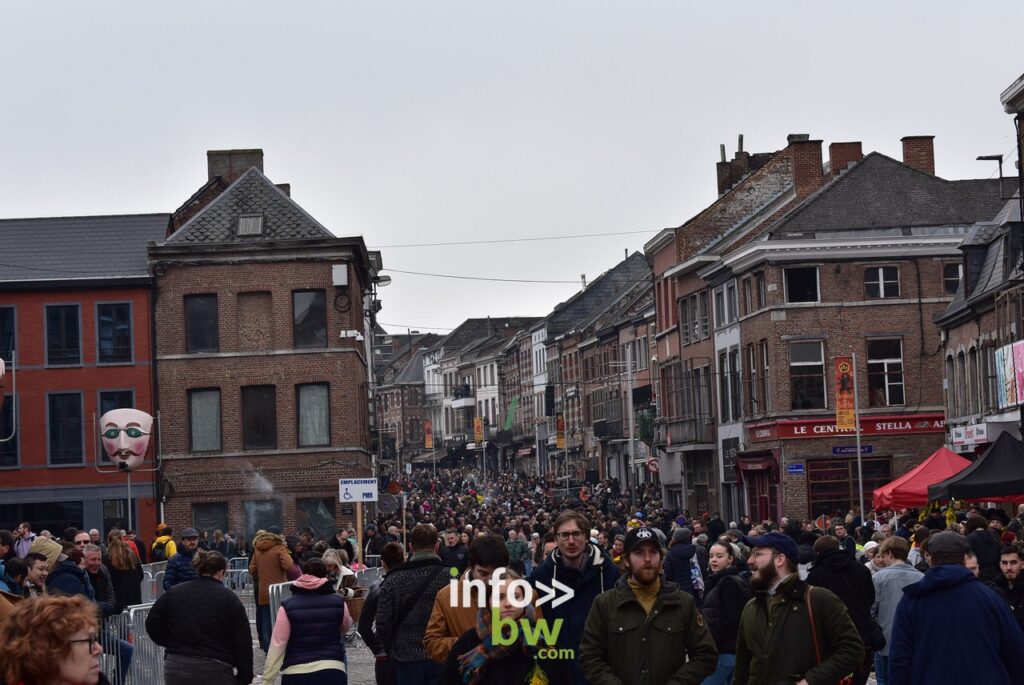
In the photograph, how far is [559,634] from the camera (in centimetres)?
880

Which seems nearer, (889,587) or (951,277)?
(889,587)

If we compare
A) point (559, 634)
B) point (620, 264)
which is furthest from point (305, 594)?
point (620, 264)

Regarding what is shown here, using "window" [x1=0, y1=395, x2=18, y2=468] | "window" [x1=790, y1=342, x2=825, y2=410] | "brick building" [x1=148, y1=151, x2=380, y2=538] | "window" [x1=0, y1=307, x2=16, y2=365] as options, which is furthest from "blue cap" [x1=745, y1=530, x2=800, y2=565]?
"window" [x1=790, y1=342, x2=825, y2=410]

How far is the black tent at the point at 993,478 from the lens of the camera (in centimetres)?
2723

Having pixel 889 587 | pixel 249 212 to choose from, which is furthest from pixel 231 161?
pixel 889 587

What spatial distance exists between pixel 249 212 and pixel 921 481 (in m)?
26.4

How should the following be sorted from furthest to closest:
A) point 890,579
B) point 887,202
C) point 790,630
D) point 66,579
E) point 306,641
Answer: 1. point 887,202
2. point 66,579
3. point 890,579
4. point 306,641
5. point 790,630

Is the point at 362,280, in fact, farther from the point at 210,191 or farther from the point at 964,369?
the point at 964,369

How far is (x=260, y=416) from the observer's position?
1944 inches

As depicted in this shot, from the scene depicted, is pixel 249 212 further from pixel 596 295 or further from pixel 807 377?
pixel 596 295

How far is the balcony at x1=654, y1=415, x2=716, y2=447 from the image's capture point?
198ft

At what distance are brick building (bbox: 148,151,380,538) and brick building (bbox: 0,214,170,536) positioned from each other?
2.64 feet

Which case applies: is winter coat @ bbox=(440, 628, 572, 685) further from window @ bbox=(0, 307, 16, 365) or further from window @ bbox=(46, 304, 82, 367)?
window @ bbox=(0, 307, 16, 365)

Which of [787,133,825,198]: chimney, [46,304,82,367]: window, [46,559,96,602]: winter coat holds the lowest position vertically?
[46,559,96,602]: winter coat
